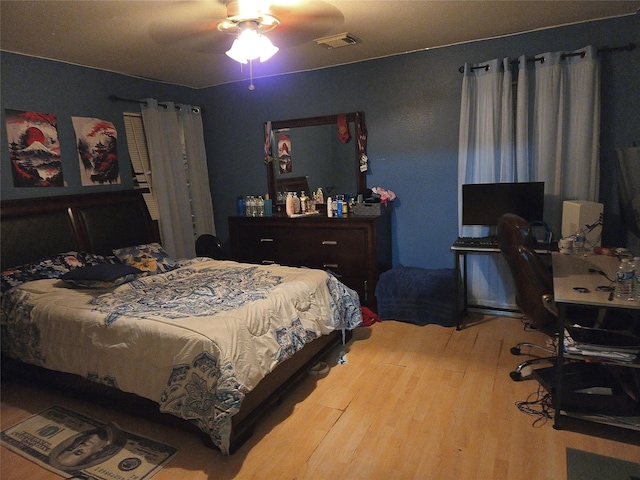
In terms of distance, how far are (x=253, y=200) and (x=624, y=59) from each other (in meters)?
3.44

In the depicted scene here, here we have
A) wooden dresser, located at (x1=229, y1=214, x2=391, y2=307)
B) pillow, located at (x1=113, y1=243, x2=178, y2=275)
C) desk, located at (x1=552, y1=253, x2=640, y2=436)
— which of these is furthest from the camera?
wooden dresser, located at (x1=229, y1=214, x2=391, y2=307)

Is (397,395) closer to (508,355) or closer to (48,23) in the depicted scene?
(508,355)

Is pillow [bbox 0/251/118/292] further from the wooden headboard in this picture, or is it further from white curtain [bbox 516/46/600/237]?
white curtain [bbox 516/46/600/237]

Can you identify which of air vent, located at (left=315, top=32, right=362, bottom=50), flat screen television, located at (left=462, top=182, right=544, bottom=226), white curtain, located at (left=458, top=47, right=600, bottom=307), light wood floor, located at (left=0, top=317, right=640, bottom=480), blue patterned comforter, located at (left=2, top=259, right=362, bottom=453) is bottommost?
light wood floor, located at (left=0, top=317, right=640, bottom=480)

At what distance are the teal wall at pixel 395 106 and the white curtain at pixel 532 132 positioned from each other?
0.15 m

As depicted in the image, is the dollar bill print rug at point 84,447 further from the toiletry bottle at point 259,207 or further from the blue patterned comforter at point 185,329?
the toiletry bottle at point 259,207

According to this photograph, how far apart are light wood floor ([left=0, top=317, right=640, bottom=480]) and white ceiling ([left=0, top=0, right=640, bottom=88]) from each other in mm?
2321

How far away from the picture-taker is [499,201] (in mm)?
3383

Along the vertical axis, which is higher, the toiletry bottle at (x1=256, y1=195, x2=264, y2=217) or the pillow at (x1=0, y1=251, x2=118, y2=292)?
the toiletry bottle at (x1=256, y1=195, x2=264, y2=217)

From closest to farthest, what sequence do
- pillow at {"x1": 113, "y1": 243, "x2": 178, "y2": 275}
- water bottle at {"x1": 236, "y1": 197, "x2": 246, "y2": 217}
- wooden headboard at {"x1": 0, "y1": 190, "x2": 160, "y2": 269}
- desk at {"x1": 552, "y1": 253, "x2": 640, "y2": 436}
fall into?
1. desk at {"x1": 552, "y1": 253, "x2": 640, "y2": 436}
2. wooden headboard at {"x1": 0, "y1": 190, "x2": 160, "y2": 269}
3. pillow at {"x1": 113, "y1": 243, "x2": 178, "y2": 275}
4. water bottle at {"x1": 236, "y1": 197, "x2": 246, "y2": 217}

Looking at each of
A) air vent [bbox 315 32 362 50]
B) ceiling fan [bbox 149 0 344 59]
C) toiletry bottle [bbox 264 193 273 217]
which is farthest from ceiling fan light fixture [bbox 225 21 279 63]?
toiletry bottle [bbox 264 193 273 217]

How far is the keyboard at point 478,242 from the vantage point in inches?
127

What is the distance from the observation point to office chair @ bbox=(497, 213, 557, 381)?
2342mm

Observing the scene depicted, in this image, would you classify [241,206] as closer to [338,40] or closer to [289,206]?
[289,206]
